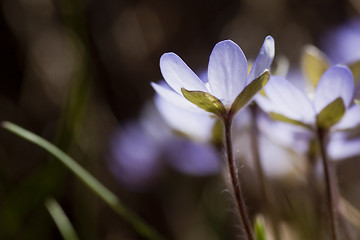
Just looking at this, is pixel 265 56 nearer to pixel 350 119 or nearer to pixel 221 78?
pixel 221 78

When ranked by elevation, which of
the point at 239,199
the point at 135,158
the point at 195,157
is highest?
the point at 239,199

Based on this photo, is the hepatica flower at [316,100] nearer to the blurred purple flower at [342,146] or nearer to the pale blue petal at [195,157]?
the blurred purple flower at [342,146]

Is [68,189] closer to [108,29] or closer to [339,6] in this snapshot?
[108,29]

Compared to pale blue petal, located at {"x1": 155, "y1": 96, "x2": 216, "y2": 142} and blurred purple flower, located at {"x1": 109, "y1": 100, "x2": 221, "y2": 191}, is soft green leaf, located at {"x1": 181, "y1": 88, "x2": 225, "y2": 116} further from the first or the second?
blurred purple flower, located at {"x1": 109, "y1": 100, "x2": 221, "y2": 191}

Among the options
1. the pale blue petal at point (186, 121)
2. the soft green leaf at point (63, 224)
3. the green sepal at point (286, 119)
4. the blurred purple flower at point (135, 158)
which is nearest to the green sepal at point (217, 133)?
the pale blue petal at point (186, 121)

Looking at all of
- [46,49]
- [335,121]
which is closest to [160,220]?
[46,49]

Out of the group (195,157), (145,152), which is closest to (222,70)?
(195,157)
